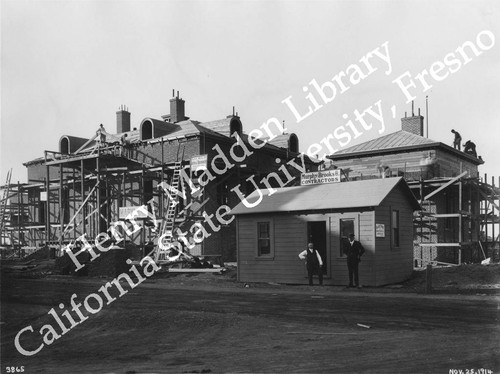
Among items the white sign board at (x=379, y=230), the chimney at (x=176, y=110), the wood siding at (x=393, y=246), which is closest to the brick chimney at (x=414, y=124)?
the chimney at (x=176, y=110)

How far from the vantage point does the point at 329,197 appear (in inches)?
816

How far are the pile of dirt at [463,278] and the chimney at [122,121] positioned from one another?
1137 inches

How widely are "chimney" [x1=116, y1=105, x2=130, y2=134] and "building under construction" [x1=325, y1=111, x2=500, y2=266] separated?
16.9m

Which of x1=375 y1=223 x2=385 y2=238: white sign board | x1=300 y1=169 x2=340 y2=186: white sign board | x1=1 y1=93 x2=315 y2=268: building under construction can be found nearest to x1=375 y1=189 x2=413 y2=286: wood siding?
x1=375 y1=223 x2=385 y2=238: white sign board

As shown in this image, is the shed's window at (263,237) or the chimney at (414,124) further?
the chimney at (414,124)

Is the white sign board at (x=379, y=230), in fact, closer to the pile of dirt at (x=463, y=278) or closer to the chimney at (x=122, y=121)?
the pile of dirt at (x=463, y=278)

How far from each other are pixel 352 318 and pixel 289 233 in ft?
30.3

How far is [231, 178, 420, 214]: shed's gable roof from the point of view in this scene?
19688mm

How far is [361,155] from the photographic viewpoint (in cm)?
3606

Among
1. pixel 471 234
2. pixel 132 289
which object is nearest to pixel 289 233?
pixel 132 289

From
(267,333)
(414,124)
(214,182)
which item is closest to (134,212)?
(214,182)

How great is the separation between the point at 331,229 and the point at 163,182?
1414 cm

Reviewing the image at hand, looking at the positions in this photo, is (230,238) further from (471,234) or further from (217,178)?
(471,234)

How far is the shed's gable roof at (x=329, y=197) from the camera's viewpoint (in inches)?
775
